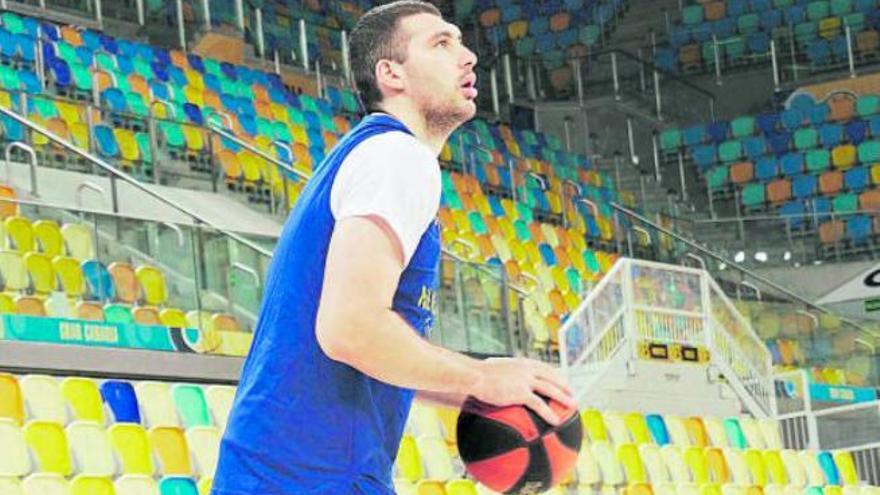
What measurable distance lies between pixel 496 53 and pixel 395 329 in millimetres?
17815

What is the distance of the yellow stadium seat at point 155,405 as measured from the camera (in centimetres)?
A: 779

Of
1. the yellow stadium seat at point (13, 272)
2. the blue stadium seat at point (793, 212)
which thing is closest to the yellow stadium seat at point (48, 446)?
the yellow stadium seat at point (13, 272)

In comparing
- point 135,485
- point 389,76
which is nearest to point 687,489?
point 135,485

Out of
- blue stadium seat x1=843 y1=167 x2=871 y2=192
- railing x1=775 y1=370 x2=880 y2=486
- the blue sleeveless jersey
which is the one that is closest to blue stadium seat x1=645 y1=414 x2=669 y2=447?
railing x1=775 y1=370 x2=880 y2=486

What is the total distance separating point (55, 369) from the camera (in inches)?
317

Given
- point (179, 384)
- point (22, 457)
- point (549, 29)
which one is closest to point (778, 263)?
point (549, 29)

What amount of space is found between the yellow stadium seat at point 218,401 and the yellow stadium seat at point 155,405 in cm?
19

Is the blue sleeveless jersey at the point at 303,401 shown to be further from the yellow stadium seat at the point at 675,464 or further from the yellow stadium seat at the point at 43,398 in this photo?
the yellow stadium seat at the point at 675,464

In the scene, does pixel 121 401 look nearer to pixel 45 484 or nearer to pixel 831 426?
pixel 45 484

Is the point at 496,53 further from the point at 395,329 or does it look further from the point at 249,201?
the point at 395,329

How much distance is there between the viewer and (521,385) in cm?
284

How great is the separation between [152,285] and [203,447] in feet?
4.97

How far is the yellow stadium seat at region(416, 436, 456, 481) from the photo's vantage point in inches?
336

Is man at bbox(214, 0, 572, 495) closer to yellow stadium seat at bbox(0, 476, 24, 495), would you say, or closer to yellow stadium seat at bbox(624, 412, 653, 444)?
yellow stadium seat at bbox(0, 476, 24, 495)
